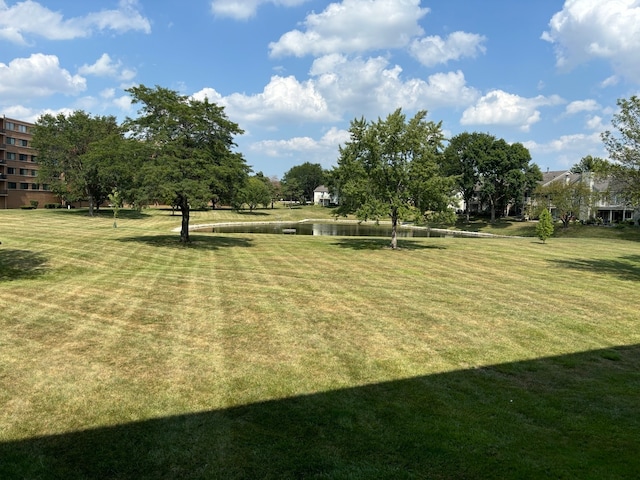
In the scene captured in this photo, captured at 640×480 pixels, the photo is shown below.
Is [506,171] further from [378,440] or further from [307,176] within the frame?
[307,176]

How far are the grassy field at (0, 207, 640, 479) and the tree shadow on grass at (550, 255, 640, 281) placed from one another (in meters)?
5.87

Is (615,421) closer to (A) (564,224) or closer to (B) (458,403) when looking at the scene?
(B) (458,403)

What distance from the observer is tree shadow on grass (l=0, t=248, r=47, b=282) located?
51.4 ft

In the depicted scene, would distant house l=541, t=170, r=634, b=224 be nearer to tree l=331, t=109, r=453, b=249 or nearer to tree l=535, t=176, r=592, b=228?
tree l=535, t=176, r=592, b=228

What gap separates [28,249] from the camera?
22.0m

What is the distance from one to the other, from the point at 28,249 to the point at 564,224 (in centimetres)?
7126

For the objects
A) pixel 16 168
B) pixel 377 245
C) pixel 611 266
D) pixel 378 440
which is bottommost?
pixel 378 440

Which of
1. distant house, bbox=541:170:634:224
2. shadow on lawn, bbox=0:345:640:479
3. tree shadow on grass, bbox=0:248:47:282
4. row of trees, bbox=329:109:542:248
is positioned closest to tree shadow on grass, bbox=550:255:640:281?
row of trees, bbox=329:109:542:248

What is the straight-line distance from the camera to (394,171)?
30.7 metres

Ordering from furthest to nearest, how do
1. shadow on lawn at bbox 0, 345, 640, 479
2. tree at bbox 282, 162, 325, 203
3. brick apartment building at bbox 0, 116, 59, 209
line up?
tree at bbox 282, 162, 325, 203
brick apartment building at bbox 0, 116, 59, 209
shadow on lawn at bbox 0, 345, 640, 479

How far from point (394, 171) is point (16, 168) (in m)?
89.5

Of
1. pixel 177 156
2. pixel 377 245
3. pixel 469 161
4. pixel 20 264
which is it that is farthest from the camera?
pixel 469 161

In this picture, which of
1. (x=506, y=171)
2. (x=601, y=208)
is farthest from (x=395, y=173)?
Result: (x=601, y=208)

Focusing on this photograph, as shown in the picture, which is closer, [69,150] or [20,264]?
[20,264]
